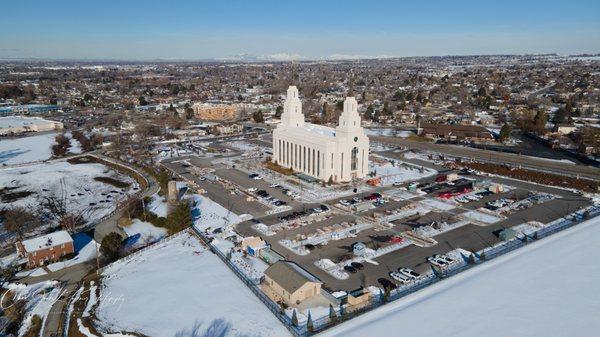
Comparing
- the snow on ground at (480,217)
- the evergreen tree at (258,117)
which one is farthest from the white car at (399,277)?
the evergreen tree at (258,117)

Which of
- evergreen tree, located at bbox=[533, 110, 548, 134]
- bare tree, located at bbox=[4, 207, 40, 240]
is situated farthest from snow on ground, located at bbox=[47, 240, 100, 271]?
evergreen tree, located at bbox=[533, 110, 548, 134]

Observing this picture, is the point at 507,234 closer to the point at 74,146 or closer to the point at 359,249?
the point at 359,249

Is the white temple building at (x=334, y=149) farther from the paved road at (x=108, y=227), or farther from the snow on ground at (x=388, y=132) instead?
the snow on ground at (x=388, y=132)

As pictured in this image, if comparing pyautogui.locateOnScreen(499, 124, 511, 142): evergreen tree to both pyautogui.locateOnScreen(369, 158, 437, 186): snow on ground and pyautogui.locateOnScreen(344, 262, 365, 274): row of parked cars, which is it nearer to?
pyautogui.locateOnScreen(369, 158, 437, 186): snow on ground

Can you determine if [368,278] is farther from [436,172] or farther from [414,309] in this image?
[436,172]

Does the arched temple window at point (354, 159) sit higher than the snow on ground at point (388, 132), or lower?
higher

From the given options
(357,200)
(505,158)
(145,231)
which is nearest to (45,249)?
(145,231)
